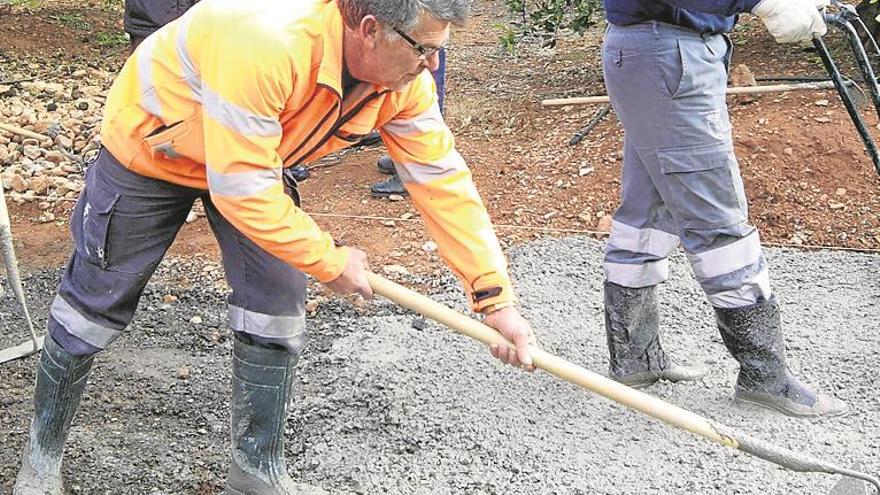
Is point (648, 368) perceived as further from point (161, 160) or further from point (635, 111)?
point (161, 160)

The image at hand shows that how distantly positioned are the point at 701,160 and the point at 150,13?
10.1 ft

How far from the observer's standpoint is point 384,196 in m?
5.72

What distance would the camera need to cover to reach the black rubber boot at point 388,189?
571 cm

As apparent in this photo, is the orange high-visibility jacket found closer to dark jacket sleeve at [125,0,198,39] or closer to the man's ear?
the man's ear

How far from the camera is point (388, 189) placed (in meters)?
5.71

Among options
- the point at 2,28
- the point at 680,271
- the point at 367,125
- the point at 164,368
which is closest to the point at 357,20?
the point at 367,125

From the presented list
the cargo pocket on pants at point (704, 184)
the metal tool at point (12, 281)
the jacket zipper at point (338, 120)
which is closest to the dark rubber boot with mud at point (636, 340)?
the cargo pocket on pants at point (704, 184)

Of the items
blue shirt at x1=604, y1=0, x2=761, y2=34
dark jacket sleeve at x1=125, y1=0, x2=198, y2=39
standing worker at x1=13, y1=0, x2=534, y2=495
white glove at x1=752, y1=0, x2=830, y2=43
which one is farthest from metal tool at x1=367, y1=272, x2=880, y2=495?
dark jacket sleeve at x1=125, y1=0, x2=198, y2=39

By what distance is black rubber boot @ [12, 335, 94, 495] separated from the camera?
9.64 ft

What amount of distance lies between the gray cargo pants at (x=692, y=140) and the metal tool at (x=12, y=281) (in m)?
2.25

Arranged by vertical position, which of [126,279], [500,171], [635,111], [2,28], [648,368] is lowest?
[2,28]

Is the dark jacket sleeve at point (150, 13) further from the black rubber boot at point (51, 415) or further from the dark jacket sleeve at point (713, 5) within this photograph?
the dark jacket sleeve at point (713, 5)

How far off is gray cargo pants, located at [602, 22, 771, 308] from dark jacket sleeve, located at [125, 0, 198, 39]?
2.51 m

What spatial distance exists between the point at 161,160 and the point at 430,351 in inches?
63.2
